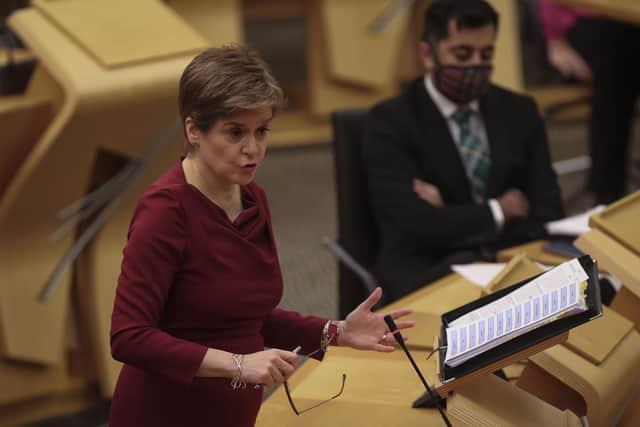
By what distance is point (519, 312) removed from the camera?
1410 mm

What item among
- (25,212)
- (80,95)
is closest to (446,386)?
(80,95)

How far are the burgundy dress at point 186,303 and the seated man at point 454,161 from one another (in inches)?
43.7

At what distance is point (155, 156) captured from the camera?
2.92 m

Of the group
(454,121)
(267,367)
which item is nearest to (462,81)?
(454,121)

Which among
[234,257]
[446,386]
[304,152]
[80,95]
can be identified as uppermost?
[234,257]

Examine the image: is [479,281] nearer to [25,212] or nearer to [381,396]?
[381,396]

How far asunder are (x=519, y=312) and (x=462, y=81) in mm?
1280

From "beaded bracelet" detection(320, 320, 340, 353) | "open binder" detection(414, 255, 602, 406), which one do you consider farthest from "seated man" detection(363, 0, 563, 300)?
"open binder" detection(414, 255, 602, 406)

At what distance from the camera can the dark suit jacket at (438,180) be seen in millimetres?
2596

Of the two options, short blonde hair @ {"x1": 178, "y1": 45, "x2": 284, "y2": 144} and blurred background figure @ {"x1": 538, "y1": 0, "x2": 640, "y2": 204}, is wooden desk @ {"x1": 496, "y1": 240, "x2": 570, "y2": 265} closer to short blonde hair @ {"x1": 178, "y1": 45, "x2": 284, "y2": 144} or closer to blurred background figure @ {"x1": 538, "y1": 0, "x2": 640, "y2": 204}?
short blonde hair @ {"x1": 178, "y1": 45, "x2": 284, "y2": 144}

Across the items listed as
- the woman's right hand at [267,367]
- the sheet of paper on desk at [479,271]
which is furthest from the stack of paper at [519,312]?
the sheet of paper on desk at [479,271]

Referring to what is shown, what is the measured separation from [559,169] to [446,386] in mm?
3666

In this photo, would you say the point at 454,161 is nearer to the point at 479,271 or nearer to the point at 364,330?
the point at 479,271

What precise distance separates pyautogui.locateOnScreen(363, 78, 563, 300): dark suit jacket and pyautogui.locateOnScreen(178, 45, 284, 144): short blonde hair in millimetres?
1215
